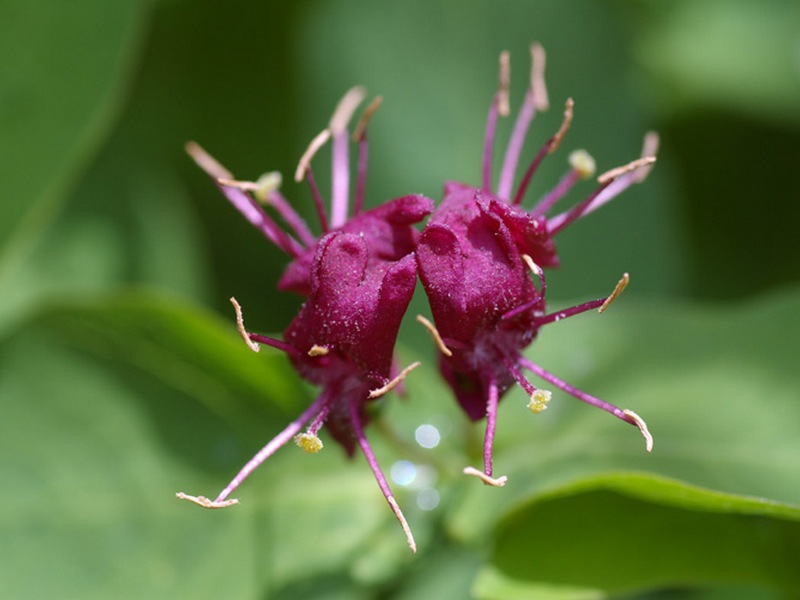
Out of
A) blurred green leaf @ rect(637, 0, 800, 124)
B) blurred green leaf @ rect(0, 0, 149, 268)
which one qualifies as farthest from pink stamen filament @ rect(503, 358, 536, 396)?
blurred green leaf @ rect(637, 0, 800, 124)

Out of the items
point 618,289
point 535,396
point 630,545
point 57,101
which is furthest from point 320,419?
point 57,101

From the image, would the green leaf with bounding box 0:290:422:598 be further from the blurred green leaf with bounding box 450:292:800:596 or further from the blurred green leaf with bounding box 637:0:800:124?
the blurred green leaf with bounding box 637:0:800:124

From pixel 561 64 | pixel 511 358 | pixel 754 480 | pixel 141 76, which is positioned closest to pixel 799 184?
pixel 561 64

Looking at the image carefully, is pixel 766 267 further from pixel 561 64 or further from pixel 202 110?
pixel 202 110

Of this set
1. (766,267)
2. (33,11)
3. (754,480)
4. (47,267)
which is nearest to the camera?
(754,480)

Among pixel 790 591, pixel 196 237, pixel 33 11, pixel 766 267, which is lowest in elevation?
pixel 790 591

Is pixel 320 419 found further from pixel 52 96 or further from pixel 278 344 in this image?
pixel 52 96

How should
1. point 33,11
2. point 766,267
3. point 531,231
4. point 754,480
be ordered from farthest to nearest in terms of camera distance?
point 766,267, point 33,11, point 754,480, point 531,231
